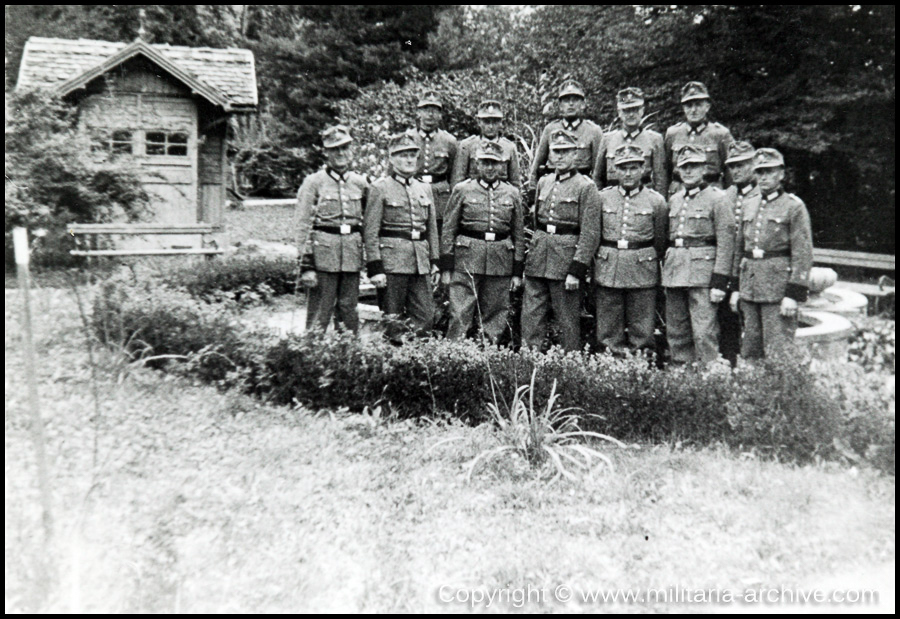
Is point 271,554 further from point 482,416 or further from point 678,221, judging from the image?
point 678,221

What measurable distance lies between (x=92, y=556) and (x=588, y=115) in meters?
13.1

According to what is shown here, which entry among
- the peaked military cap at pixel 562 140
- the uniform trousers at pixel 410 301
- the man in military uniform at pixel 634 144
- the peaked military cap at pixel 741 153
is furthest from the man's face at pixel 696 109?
the uniform trousers at pixel 410 301

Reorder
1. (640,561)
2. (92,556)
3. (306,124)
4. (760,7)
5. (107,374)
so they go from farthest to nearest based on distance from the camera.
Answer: (306,124) → (760,7) → (107,374) → (640,561) → (92,556)

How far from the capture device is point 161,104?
1438cm

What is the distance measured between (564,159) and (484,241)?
98 centimetres

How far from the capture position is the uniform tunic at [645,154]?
7.50 meters

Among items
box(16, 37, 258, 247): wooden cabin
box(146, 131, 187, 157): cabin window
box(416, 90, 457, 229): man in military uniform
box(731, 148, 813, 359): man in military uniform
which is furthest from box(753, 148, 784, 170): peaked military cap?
box(146, 131, 187, 157): cabin window

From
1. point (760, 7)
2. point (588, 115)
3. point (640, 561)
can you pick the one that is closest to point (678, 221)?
point (640, 561)

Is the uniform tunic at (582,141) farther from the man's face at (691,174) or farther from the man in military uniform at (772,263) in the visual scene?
the man in military uniform at (772,263)

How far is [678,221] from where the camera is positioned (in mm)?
6684

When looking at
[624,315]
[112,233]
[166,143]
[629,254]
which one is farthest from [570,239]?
[166,143]

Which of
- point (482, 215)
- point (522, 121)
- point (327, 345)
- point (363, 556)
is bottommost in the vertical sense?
point (363, 556)

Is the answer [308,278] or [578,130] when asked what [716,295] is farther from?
[308,278]

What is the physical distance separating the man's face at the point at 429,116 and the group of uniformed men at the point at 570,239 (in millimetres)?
865
